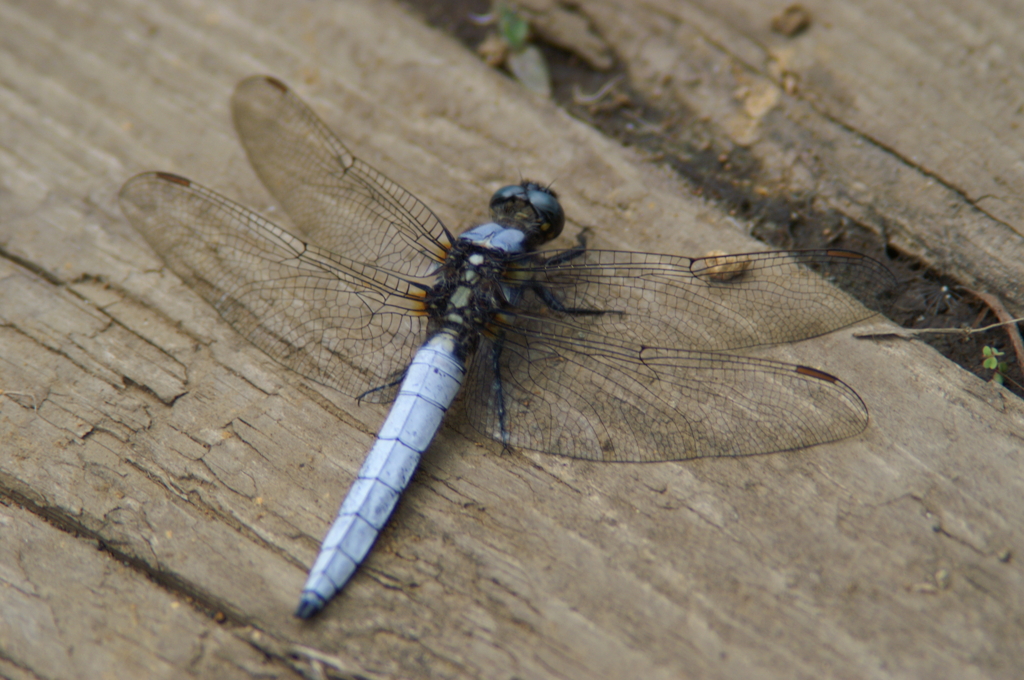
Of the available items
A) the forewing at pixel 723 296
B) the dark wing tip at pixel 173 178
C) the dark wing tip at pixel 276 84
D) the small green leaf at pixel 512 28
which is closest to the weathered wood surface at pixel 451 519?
the forewing at pixel 723 296

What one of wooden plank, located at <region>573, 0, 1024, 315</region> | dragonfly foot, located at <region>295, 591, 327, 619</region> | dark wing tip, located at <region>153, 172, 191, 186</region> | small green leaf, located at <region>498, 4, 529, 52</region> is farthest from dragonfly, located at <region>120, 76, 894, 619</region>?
small green leaf, located at <region>498, 4, 529, 52</region>

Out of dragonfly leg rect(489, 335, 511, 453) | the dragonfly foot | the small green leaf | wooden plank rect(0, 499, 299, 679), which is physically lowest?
wooden plank rect(0, 499, 299, 679)

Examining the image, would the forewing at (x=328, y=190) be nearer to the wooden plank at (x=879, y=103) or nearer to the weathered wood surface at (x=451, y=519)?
the weathered wood surface at (x=451, y=519)

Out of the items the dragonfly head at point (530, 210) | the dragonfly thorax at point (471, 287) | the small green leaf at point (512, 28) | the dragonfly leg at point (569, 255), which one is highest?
the small green leaf at point (512, 28)

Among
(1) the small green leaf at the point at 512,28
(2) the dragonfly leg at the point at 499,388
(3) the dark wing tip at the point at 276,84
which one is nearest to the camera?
(2) the dragonfly leg at the point at 499,388

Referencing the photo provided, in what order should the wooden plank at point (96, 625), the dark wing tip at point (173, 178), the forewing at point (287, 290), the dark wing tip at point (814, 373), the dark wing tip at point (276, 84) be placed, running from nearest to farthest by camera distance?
the wooden plank at point (96, 625) → the dark wing tip at point (814, 373) → the forewing at point (287, 290) → the dark wing tip at point (173, 178) → the dark wing tip at point (276, 84)

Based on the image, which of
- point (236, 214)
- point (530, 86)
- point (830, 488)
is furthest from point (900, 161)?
point (236, 214)

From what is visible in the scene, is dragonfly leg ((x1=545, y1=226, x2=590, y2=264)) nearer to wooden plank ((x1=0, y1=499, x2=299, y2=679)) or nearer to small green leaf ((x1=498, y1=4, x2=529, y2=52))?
small green leaf ((x1=498, y1=4, x2=529, y2=52))

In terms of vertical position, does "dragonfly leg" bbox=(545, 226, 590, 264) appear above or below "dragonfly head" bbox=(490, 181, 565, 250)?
below
